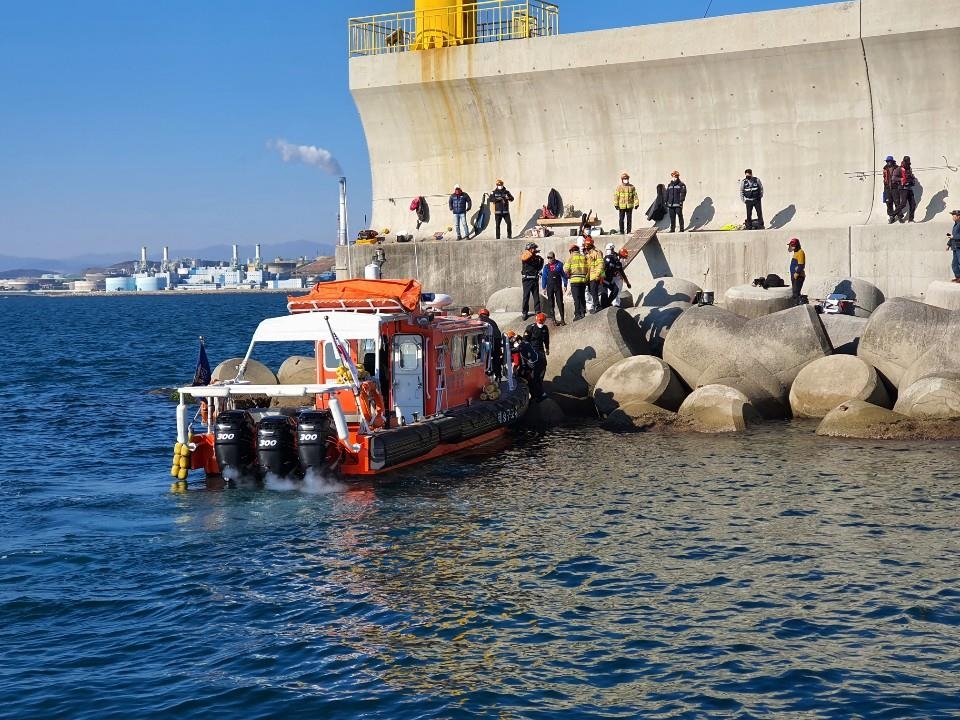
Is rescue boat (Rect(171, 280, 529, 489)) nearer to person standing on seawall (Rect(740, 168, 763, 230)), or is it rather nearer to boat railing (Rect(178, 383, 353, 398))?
boat railing (Rect(178, 383, 353, 398))

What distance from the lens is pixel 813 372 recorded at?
70.0 ft

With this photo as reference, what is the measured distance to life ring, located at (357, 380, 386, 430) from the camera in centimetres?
1786

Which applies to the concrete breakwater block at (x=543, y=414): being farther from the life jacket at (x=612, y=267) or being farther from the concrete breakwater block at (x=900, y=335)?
the concrete breakwater block at (x=900, y=335)

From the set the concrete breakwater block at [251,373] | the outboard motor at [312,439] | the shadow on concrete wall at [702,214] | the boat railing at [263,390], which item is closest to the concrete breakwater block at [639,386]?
the concrete breakwater block at [251,373]

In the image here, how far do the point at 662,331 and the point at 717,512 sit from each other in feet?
34.0

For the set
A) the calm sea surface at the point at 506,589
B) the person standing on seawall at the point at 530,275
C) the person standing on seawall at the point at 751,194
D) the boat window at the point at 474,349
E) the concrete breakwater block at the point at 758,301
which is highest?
the person standing on seawall at the point at 751,194

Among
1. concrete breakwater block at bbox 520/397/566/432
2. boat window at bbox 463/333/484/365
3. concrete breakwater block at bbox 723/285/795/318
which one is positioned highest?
Result: concrete breakwater block at bbox 723/285/795/318

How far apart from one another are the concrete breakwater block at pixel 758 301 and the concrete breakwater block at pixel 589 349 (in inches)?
81.5

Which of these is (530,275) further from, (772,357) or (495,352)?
(772,357)

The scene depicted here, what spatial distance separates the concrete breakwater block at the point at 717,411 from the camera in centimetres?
2075

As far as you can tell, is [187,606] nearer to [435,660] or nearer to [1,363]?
[435,660]

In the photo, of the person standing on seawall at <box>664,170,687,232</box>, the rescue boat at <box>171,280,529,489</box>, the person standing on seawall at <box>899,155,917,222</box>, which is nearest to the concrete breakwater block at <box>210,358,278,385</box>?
the rescue boat at <box>171,280,529,489</box>

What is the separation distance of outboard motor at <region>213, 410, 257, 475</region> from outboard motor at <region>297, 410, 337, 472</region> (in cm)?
77

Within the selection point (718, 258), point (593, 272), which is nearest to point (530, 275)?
point (593, 272)
